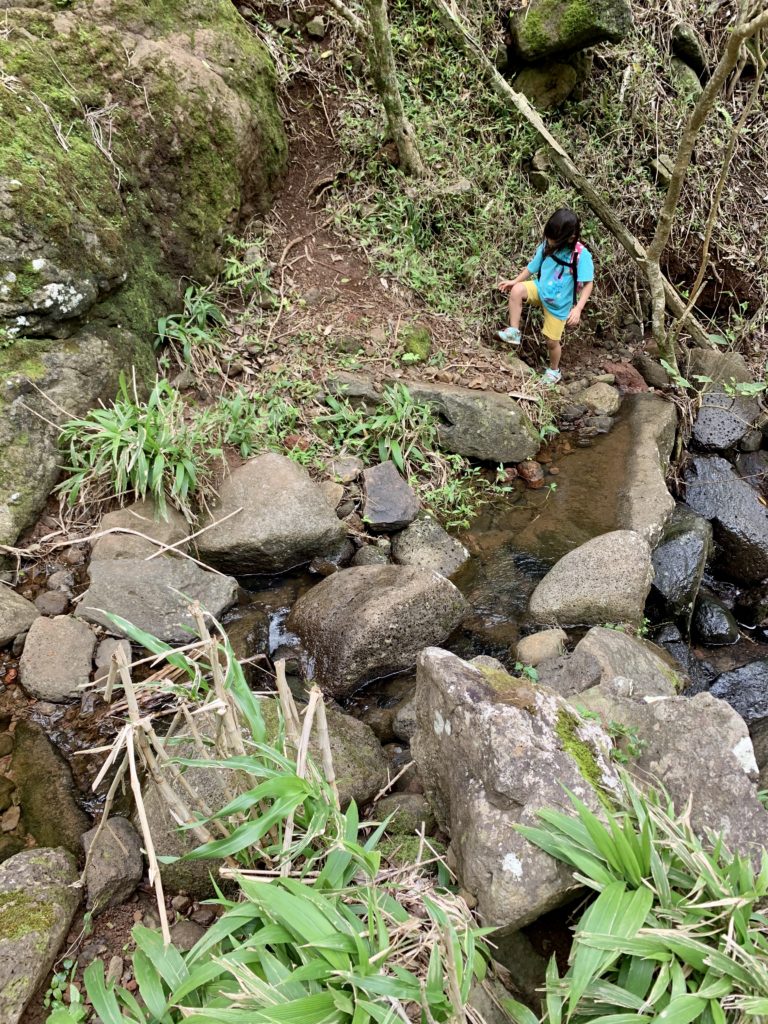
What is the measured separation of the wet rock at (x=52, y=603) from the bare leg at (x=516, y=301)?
14.7ft

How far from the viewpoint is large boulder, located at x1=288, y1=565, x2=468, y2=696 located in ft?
11.4

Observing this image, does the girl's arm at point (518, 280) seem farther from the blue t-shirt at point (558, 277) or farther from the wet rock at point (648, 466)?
the wet rock at point (648, 466)

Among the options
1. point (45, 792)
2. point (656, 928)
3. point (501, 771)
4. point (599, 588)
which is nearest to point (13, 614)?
point (45, 792)

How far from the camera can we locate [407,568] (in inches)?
150

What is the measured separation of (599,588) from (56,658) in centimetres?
319

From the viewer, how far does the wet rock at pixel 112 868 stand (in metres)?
2.22

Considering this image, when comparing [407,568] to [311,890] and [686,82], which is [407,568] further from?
[686,82]

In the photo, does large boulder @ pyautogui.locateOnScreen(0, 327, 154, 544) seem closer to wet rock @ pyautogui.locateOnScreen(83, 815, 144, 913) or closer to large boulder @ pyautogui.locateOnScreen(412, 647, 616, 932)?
wet rock @ pyautogui.locateOnScreen(83, 815, 144, 913)

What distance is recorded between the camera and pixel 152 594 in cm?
352

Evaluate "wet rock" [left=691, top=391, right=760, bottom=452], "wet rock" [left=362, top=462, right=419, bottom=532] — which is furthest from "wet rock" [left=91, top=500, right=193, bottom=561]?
"wet rock" [left=691, top=391, right=760, bottom=452]

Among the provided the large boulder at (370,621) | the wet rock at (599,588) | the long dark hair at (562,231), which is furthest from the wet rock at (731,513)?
the large boulder at (370,621)

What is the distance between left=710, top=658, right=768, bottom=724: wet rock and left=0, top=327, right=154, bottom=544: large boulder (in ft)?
14.1

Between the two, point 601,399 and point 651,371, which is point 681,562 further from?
point 651,371

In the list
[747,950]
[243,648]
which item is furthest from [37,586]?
[747,950]
